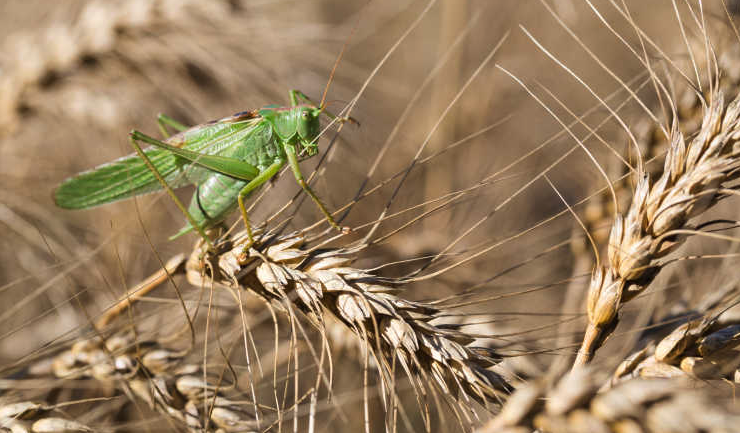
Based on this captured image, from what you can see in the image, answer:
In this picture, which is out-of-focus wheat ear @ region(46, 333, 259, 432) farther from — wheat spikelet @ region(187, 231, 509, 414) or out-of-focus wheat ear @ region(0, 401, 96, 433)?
wheat spikelet @ region(187, 231, 509, 414)

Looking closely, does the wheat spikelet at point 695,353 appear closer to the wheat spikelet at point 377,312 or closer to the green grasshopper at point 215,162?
the wheat spikelet at point 377,312

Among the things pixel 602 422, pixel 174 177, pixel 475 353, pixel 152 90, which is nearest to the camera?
pixel 602 422

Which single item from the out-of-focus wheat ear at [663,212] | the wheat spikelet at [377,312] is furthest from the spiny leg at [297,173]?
the out-of-focus wheat ear at [663,212]

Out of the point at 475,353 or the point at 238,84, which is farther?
the point at 238,84

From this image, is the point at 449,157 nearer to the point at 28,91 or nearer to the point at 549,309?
the point at 549,309

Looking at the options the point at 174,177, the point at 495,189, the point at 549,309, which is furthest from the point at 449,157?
the point at 174,177

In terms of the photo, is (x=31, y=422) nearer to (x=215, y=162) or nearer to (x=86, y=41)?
(x=215, y=162)

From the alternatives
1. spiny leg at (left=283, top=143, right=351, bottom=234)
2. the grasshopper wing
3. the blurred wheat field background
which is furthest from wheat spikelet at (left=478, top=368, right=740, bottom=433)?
the grasshopper wing
